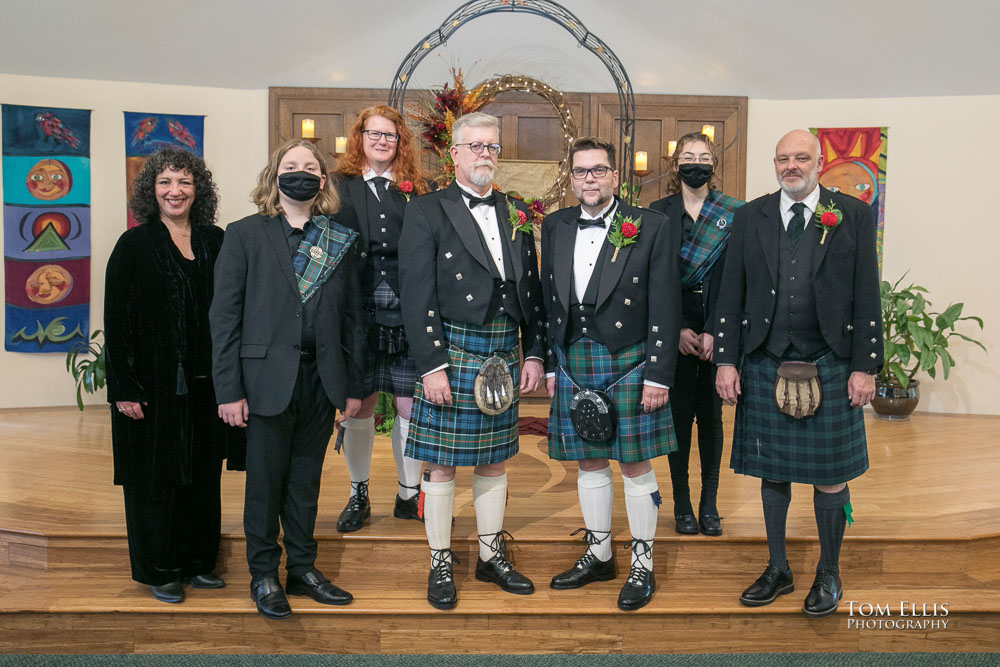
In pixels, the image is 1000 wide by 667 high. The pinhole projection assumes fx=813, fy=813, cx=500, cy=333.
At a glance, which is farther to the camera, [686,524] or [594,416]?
[686,524]

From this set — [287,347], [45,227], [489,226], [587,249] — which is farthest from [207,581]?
[45,227]

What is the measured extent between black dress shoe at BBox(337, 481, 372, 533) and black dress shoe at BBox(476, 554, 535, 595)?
52cm

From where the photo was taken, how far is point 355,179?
2.87 metres

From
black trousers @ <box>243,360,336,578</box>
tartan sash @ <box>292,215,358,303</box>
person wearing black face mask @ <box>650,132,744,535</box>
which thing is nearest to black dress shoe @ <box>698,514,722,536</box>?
person wearing black face mask @ <box>650,132,744,535</box>

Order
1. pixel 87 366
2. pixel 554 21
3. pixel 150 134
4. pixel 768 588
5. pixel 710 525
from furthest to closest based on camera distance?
pixel 150 134
pixel 87 366
pixel 554 21
pixel 710 525
pixel 768 588

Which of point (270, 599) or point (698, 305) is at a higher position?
point (698, 305)

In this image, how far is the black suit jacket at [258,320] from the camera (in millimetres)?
2418

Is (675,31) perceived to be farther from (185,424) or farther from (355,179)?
(185,424)

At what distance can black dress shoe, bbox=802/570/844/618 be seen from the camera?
2.59 meters

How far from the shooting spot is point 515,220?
101 inches

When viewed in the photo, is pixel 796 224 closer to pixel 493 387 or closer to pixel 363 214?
pixel 493 387

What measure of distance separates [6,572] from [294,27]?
3.69 m

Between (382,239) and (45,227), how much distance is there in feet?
11.8

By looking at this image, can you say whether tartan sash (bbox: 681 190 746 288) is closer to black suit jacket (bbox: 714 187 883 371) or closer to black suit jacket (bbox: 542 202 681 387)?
black suit jacket (bbox: 714 187 883 371)
